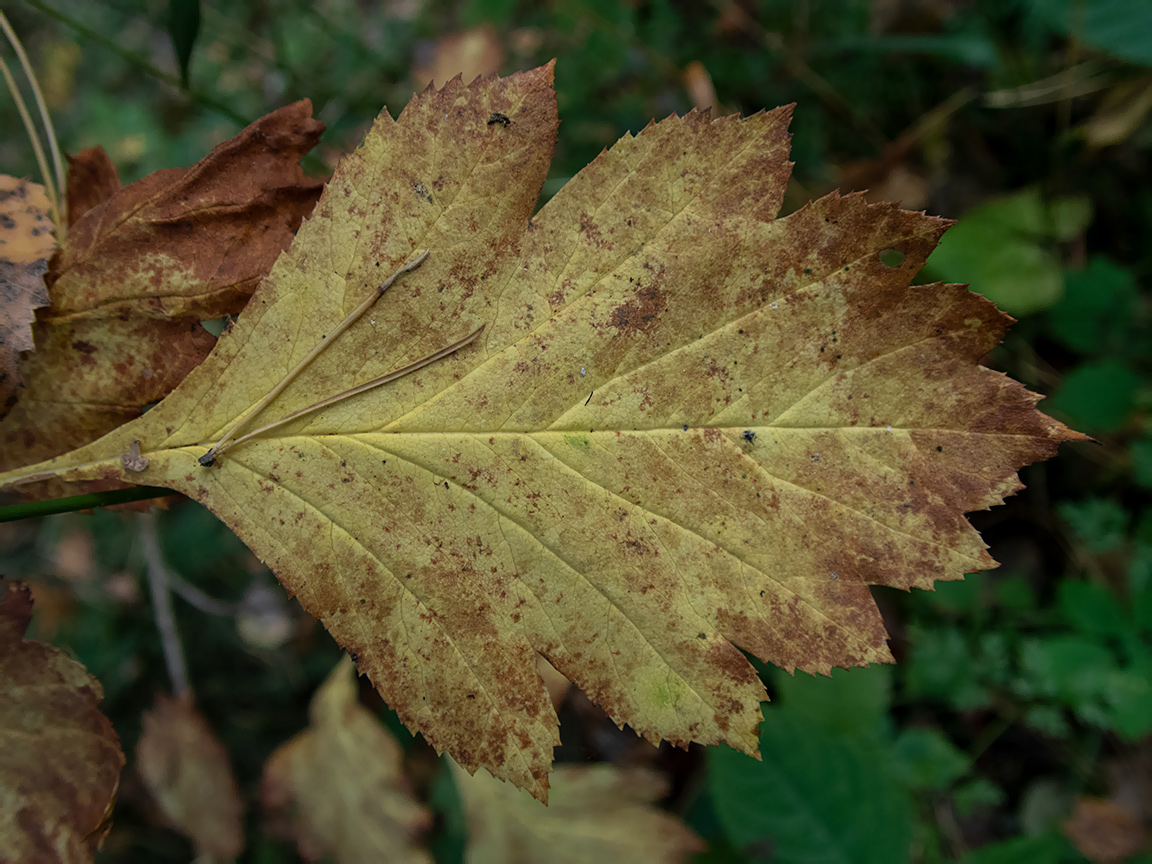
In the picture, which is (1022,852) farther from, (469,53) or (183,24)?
(469,53)

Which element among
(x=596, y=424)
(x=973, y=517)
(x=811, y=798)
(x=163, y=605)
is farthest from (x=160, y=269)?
(x=973, y=517)

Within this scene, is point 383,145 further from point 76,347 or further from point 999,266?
point 999,266

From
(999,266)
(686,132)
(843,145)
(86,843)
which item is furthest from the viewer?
(843,145)

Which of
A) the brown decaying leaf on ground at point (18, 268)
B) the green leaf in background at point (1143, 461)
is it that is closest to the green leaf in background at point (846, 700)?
the green leaf in background at point (1143, 461)

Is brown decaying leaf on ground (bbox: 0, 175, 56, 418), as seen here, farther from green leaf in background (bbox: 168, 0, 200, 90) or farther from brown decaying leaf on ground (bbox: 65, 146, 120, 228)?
green leaf in background (bbox: 168, 0, 200, 90)

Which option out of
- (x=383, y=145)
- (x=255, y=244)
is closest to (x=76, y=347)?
(x=255, y=244)

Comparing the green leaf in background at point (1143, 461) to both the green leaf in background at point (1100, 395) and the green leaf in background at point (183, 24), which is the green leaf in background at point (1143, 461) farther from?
the green leaf in background at point (183, 24)

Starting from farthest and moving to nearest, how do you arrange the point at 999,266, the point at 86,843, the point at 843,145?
the point at 843,145 < the point at 999,266 < the point at 86,843
